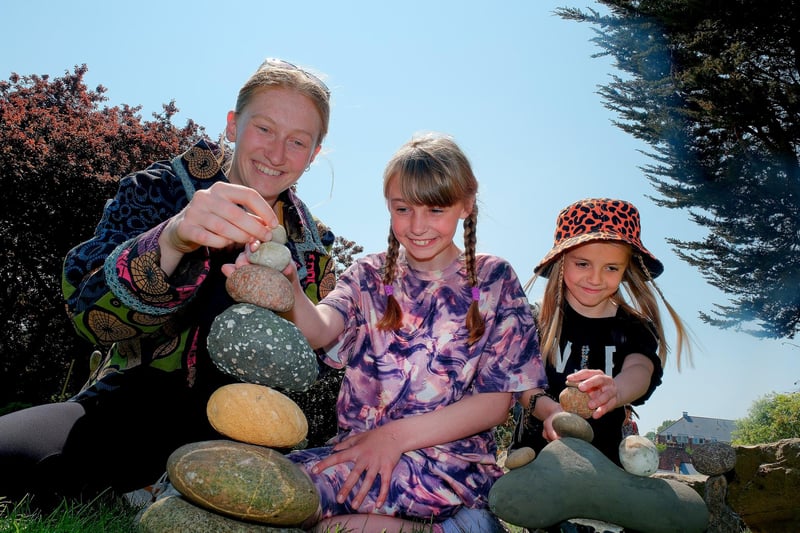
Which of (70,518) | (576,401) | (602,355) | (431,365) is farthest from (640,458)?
(70,518)

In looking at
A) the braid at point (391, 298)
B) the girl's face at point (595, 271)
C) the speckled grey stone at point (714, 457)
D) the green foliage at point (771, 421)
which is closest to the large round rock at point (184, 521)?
the braid at point (391, 298)

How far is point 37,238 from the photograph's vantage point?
11.1m

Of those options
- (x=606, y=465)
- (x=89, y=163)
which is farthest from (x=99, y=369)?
(x=89, y=163)

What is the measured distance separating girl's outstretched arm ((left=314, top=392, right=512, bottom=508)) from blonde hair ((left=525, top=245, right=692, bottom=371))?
926mm

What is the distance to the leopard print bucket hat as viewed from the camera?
338 cm

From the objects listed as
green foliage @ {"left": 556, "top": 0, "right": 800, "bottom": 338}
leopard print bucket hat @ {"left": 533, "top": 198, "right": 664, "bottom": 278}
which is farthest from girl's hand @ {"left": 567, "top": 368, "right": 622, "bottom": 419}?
green foliage @ {"left": 556, "top": 0, "right": 800, "bottom": 338}

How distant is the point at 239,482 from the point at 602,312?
2.30 m

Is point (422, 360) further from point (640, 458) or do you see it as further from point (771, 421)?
point (771, 421)

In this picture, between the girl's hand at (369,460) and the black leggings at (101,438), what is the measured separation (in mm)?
738

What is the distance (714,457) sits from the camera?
282 cm

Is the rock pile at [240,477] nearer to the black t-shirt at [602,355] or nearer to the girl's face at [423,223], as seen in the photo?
the girl's face at [423,223]

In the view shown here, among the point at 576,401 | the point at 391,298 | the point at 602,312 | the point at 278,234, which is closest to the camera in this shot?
the point at 278,234

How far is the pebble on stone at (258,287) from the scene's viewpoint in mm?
2107

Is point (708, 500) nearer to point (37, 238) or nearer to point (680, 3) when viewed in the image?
point (37, 238)
